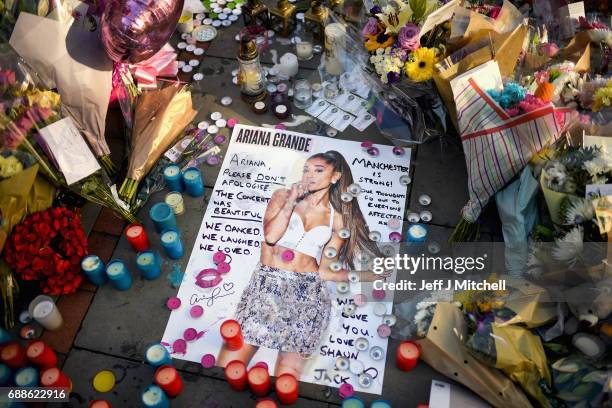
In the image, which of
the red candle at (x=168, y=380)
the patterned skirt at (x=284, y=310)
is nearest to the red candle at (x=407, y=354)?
the patterned skirt at (x=284, y=310)

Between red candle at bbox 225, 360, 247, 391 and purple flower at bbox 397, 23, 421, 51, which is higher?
purple flower at bbox 397, 23, 421, 51

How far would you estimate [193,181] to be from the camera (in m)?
2.68

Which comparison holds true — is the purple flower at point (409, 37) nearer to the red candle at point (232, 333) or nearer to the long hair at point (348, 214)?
the long hair at point (348, 214)

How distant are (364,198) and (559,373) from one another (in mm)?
1161

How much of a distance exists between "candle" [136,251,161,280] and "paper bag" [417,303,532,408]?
1215 mm

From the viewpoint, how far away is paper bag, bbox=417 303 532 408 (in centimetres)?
202

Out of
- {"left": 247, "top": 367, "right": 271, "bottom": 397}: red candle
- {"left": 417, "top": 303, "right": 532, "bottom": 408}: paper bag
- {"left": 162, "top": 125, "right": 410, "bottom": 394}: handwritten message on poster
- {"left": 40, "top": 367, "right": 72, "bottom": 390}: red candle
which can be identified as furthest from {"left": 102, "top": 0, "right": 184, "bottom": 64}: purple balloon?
{"left": 417, "top": 303, "right": 532, "bottom": 408}: paper bag

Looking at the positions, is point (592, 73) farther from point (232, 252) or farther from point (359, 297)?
point (232, 252)

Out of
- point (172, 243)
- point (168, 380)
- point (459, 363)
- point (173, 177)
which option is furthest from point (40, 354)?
point (459, 363)

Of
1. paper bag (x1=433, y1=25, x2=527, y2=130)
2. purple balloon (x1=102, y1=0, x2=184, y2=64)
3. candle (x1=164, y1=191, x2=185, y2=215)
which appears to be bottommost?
candle (x1=164, y1=191, x2=185, y2=215)

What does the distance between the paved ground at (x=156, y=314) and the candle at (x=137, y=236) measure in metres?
0.08

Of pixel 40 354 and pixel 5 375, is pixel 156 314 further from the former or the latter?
pixel 5 375

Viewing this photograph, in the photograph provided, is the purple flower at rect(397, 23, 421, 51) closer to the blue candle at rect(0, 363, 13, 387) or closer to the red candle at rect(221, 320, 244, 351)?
the red candle at rect(221, 320, 244, 351)

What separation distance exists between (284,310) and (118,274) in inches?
29.8
